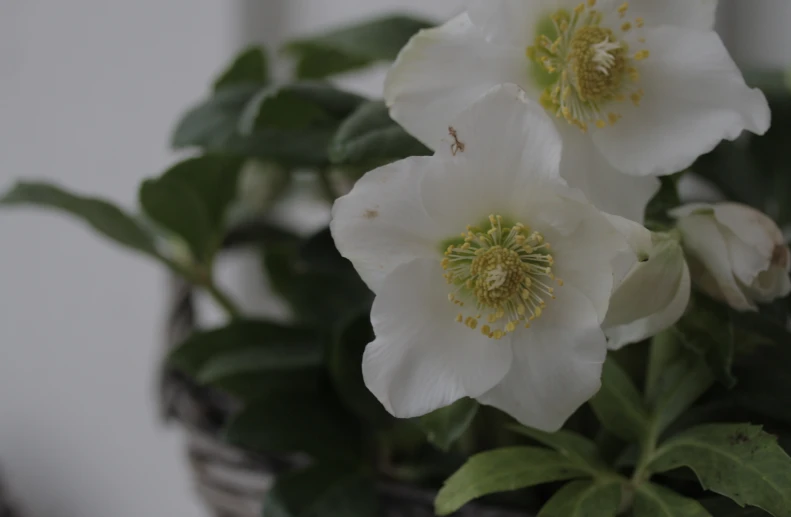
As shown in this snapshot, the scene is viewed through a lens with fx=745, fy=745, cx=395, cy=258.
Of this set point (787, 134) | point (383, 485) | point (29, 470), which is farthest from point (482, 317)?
point (29, 470)

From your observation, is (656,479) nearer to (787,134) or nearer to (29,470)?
(787,134)

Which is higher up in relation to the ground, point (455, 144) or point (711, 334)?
point (455, 144)

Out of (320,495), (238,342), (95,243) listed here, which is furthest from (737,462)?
(95,243)

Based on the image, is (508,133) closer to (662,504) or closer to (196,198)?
(662,504)

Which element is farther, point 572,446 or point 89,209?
point 89,209

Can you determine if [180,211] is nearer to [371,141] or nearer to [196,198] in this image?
[196,198]

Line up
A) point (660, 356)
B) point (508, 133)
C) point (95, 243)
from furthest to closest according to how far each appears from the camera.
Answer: point (95, 243) → point (660, 356) → point (508, 133)

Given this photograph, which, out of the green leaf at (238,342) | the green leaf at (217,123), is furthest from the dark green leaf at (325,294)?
the green leaf at (217,123)

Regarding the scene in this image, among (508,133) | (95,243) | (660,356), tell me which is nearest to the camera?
→ (508,133)

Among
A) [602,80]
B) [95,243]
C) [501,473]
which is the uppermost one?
[602,80]
